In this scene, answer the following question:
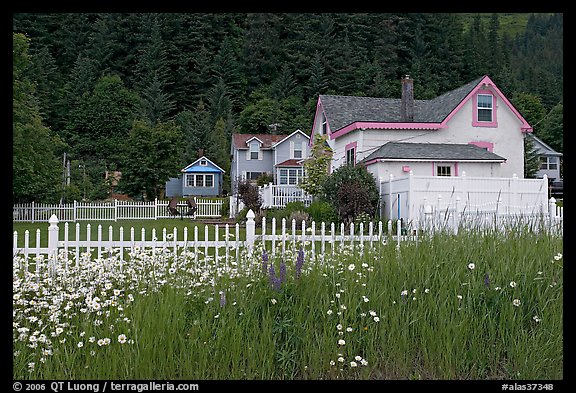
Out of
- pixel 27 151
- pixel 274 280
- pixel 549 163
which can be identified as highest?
pixel 549 163

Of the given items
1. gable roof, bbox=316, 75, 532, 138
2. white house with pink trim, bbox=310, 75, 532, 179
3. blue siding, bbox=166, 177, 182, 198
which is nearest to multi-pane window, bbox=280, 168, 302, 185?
blue siding, bbox=166, 177, 182, 198

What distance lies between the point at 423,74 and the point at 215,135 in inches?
947

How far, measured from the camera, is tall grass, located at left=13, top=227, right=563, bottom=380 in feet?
14.1

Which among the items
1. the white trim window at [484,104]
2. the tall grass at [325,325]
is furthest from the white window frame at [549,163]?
the tall grass at [325,325]

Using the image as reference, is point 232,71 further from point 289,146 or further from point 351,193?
point 351,193

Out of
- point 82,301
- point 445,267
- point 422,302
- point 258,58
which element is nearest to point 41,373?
point 82,301

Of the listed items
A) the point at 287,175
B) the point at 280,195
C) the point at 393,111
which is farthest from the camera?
the point at 287,175

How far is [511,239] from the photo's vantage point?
5.62 m

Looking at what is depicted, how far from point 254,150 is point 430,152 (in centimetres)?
2700

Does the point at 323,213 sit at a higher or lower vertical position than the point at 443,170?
lower

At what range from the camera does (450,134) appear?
23062 mm

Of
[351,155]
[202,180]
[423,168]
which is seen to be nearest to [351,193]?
[423,168]
